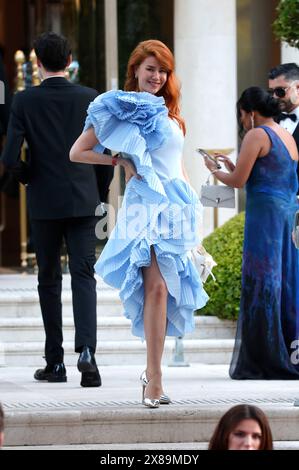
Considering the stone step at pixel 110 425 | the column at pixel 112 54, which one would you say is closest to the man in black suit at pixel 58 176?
the stone step at pixel 110 425

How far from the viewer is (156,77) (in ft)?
23.6

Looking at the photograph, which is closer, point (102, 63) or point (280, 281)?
point (280, 281)

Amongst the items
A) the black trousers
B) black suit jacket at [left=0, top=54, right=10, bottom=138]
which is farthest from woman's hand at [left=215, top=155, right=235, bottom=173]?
black suit jacket at [left=0, top=54, right=10, bottom=138]

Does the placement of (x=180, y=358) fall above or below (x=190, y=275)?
below

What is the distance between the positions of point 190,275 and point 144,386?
0.59 meters

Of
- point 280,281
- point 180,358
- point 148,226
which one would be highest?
point 148,226

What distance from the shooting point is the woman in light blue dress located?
7.07 m

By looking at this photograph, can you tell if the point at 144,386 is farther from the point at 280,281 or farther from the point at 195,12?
the point at 195,12

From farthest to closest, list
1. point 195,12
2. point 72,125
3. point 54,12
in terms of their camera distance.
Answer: point 54,12 < point 195,12 < point 72,125

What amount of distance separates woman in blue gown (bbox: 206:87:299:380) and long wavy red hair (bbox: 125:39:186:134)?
1043 mm

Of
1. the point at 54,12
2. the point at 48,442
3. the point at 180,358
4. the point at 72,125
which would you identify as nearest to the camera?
the point at 48,442

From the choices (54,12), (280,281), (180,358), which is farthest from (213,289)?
(54,12)

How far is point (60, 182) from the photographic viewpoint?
8117 millimetres

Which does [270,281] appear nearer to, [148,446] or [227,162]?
[227,162]
